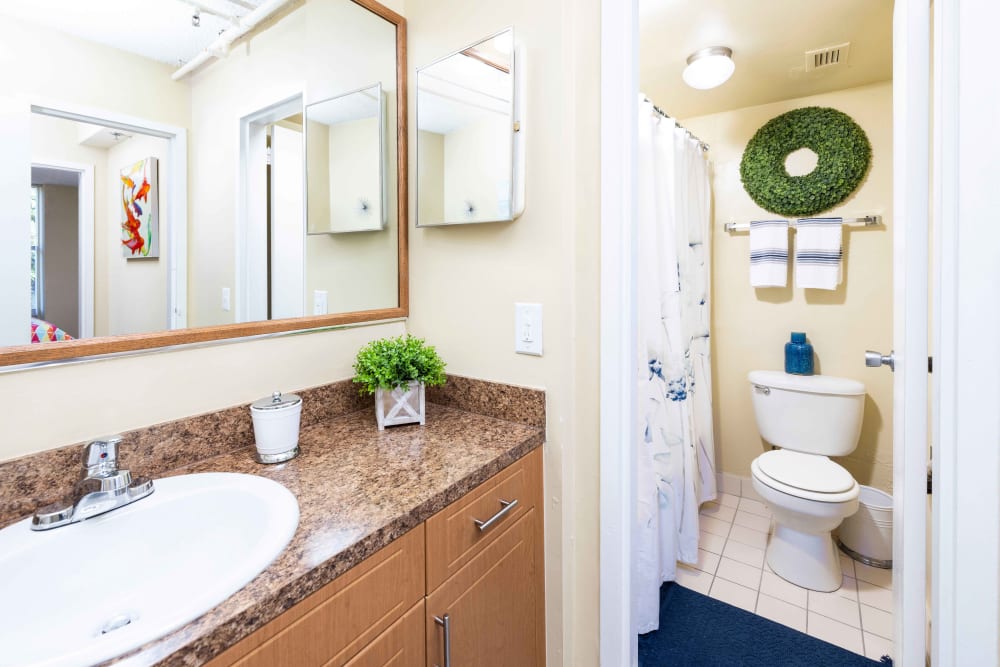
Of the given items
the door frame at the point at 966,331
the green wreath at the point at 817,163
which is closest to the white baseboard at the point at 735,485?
the green wreath at the point at 817,163

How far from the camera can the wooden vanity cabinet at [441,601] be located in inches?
23.7

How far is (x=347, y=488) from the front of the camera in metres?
0.83

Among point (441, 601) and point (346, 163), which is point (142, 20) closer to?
point (346, 163)

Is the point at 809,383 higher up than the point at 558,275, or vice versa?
the point at 558,275

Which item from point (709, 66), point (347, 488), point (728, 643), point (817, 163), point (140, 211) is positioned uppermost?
point (709, 66)

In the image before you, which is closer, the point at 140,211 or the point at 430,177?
the point at 140,211

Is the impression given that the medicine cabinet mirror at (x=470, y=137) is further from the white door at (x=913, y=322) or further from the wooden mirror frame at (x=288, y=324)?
the white door at (x=913, y=322)

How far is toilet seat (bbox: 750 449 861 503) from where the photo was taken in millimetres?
1784

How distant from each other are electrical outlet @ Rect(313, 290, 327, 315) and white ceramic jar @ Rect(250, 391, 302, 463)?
1.00 feet

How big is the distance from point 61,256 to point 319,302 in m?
0.50

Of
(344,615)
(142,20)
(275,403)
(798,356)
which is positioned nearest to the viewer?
(344,615)

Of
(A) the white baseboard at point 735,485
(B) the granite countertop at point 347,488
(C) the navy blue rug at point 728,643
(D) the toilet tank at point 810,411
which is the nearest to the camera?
(B) the granite countertop at point 347,488

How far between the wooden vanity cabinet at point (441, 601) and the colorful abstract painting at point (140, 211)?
0.74 metres

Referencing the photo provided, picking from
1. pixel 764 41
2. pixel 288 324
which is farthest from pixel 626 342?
pixel 764 41
